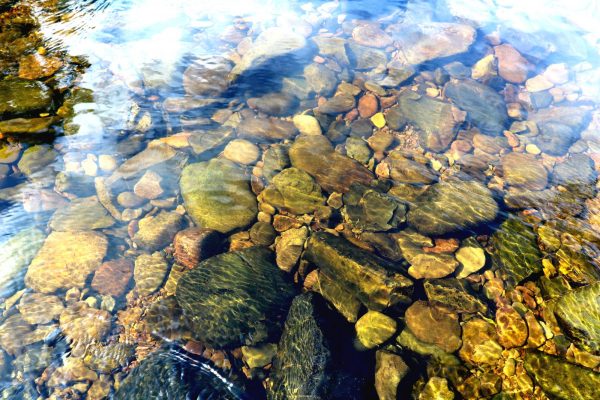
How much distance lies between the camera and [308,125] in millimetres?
6926

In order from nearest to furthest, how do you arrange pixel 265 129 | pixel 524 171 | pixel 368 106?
pixel 524 171 < pixel 265 129 < pixel 368 106

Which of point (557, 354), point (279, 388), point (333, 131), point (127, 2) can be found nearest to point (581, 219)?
point (557, 354)

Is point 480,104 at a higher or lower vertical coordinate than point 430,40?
lower

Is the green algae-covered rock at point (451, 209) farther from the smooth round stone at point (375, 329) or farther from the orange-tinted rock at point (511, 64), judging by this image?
the orange-tinted rock at point (511, 64)

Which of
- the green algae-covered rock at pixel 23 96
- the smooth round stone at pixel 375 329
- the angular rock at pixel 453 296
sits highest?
the green algae-covered rock at pixel 23 96

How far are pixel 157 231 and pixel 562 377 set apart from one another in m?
6.12

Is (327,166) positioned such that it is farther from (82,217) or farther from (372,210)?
(82,217)

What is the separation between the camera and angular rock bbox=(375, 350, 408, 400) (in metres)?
4.11

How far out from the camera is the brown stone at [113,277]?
17.3ft

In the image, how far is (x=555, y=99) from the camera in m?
7.82

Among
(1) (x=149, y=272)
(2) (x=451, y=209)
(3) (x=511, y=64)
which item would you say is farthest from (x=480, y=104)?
(1) (x=149, y=272)

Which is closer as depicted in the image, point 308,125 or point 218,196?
point 218,196

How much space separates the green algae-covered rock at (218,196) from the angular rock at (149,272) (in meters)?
0.91


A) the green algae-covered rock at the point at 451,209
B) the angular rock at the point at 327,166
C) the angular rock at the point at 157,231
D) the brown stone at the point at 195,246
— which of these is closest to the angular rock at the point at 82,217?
the angular rock at the point at 157,231
